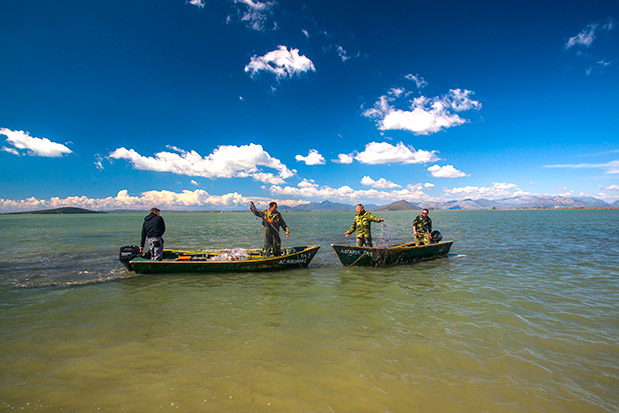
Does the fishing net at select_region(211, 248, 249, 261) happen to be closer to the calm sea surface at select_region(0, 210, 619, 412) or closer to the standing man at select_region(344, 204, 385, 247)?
the calm sea surface at select_region(0, 210, 619, 412)

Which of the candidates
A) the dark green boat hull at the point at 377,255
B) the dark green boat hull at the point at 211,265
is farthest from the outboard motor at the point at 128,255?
the dark green boat hull at the point at 377,255

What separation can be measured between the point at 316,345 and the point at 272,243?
28.5 ft

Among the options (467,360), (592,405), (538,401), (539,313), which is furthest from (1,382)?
(539,313)

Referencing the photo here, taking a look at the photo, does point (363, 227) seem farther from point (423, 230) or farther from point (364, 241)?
point (423, 230)

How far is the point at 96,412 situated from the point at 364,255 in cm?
1200

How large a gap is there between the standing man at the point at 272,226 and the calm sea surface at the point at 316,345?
2684 millimetres

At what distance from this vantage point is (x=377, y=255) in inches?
572

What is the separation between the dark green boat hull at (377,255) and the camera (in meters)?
14.2

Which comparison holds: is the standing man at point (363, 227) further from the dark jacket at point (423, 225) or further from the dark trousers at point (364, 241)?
the dark jacket at point (423, 225)

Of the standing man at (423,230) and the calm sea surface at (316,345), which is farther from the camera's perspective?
the standing man at (423,230)

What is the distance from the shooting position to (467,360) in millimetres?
5352

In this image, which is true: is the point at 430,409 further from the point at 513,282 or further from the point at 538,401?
the point at 513,282

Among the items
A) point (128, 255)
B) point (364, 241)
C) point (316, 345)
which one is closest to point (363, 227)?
point (364, 241)

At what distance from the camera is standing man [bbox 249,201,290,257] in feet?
43.7
